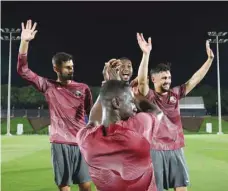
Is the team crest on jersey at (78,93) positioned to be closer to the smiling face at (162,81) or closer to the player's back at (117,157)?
the smiling face at (162,81)

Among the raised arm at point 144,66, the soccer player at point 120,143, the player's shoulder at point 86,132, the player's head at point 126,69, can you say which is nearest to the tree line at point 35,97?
the player's head at point 126,69

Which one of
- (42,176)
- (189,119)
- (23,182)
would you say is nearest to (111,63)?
(23,182)

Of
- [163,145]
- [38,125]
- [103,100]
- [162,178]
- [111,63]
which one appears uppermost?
[111,63]

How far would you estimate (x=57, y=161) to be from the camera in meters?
6.07

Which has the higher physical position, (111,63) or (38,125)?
(111,63)

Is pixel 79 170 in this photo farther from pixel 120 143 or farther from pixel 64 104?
pixel 120 143

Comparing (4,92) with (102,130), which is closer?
(102,130)

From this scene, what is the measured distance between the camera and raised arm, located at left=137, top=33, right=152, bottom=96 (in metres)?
4.59

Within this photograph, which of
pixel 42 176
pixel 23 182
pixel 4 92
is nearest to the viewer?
pixel 23 182

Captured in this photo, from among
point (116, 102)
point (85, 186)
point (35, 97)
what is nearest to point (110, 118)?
point (116, 102)

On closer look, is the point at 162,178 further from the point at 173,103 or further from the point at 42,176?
the point at 42,176

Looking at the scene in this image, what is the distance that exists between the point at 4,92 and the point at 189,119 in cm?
4066

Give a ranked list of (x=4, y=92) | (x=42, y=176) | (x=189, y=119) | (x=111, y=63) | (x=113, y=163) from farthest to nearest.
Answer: (x=4, y=92) < (x=189, y=119) < (x=42, y=176) < (x=111, y=63) < (x=113, y=163)

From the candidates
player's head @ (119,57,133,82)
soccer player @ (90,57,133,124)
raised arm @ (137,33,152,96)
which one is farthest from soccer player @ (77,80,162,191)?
player's head @ (119,57,133,82)
